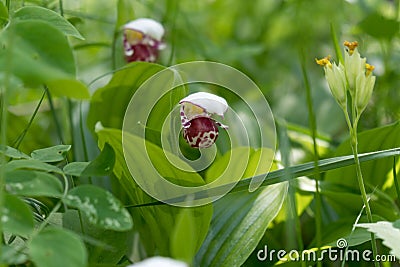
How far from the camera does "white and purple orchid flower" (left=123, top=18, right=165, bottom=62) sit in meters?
1.09

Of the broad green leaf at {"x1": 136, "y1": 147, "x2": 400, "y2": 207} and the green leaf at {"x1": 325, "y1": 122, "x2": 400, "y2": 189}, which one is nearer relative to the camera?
the broad green leaf at {"x1": 136, "y1": 147, "x2": 400, "y2": 207}

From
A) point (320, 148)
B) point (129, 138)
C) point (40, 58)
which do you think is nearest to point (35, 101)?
point (320, 148)

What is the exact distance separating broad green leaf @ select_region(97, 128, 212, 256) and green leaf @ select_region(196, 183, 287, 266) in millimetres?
41

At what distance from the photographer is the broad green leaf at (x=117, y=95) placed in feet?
3.11

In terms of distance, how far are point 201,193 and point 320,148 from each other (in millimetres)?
476

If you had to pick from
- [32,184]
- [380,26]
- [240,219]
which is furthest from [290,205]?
[380,26]

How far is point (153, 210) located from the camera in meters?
0.82

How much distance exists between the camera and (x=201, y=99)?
782mm

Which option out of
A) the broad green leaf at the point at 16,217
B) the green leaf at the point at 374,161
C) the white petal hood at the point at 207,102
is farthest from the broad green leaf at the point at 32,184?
the green leaf at the point at 374,161

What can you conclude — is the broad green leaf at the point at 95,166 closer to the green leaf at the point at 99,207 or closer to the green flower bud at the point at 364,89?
the green leaf at the point at 99,207

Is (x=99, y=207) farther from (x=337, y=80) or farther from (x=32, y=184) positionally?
(x=337, y=80)

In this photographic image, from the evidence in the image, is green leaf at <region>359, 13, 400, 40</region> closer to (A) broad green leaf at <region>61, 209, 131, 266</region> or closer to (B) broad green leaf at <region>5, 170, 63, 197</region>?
→ (A) broad green leaf at <region>61, 209, 131, 266</region>

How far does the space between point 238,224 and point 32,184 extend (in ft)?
1.27

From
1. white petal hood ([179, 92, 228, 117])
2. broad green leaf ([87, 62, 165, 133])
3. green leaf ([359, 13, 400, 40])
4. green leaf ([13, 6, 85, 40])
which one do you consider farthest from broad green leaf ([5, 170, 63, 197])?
green leaf ([359, 13, 400, 40])
